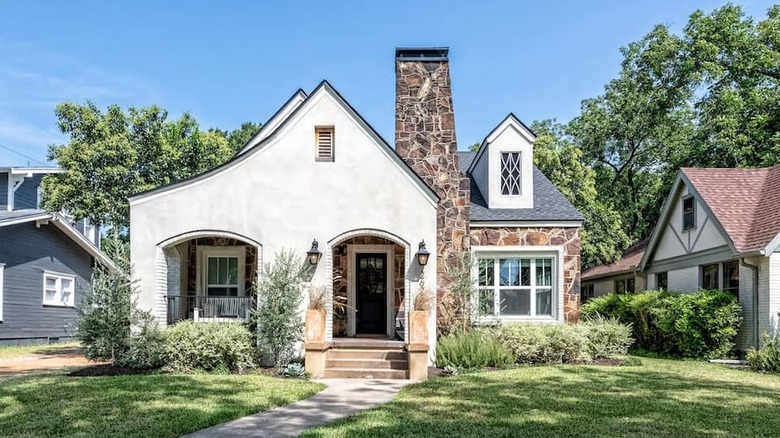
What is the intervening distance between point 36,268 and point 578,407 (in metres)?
19.7

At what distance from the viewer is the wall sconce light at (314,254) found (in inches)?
462

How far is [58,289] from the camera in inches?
844

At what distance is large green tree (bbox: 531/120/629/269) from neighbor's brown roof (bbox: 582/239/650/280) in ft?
2.71

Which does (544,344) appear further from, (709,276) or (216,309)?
(216,309)

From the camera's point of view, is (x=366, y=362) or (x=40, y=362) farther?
(x=40, y=362)

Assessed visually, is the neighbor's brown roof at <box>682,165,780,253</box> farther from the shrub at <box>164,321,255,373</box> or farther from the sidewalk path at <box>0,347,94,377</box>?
the sidewalk path at <box>0,347,94,377</box>

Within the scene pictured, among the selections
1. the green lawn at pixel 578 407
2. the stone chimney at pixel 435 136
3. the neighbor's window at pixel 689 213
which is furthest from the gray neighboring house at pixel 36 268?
the neighbor's window at pixel 689 213

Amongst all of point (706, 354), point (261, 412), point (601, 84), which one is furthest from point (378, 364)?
point (601, 84)

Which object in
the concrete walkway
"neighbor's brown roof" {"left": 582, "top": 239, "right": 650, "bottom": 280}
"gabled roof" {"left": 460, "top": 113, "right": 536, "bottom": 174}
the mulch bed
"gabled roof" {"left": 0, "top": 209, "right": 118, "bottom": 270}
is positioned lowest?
the mulch bed

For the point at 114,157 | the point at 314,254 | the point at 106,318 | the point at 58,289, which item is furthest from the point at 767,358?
the point at 58,289

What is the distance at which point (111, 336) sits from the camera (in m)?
11.0

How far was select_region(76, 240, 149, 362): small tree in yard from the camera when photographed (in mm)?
11000

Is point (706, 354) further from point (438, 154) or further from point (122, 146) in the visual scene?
point (122, 146)

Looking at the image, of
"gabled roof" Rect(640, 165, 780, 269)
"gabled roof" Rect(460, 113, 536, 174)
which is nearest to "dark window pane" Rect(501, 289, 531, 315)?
"gabled roof" Rect(460, 113, 536, 174)
